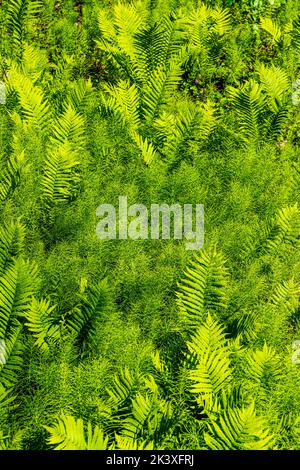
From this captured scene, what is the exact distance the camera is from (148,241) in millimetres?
3695

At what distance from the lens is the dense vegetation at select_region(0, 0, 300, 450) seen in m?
2.83

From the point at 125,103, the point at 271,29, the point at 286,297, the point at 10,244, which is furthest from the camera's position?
the point at 271,29

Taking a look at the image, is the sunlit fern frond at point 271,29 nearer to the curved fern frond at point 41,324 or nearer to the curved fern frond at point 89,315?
the curved fern frond at point 89,315

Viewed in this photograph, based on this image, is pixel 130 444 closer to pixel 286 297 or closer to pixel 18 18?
pixel 286 297

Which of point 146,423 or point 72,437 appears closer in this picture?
point 72,437

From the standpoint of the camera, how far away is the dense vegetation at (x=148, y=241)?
2.83 metres

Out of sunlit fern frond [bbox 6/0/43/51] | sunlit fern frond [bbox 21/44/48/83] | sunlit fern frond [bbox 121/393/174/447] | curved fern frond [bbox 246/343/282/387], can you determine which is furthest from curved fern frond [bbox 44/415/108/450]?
sunlit fern frond [bbox 6/0/43/51]

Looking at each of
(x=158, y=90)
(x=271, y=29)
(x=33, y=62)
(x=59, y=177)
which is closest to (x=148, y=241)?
(x=59, y=177)

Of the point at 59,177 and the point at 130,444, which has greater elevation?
the point at 59,177

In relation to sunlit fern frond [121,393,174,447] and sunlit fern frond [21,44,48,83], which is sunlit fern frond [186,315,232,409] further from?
sunlit fern frond [21,44,48,83]

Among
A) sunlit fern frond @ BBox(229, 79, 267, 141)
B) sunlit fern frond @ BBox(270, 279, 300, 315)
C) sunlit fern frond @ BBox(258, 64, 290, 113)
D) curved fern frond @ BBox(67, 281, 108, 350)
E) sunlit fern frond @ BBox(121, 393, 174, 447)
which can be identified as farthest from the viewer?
sunlit fern frond @ BBox(258, 64, 290, 113)

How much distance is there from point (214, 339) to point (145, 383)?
41 cm

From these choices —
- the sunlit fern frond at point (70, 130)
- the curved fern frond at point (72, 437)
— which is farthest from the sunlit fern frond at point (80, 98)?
the curved fern frond at point (72, 437)
